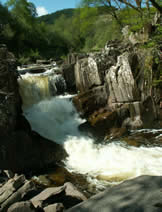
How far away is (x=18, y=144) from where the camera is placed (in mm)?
6801

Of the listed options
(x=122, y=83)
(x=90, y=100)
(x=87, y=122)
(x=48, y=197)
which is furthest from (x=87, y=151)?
(x=122, y=83)

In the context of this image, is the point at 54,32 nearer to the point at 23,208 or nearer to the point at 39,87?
the point at 39,87

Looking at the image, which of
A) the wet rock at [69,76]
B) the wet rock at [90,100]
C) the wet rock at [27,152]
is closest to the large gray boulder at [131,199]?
the wet rock at [27,152]

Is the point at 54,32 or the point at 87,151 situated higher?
the point at 54,32

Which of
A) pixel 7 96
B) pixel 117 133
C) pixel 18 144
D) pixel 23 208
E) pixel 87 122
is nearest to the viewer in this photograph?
pixel 23 208

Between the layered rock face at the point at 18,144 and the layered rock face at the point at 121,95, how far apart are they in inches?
118

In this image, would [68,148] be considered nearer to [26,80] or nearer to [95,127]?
[95,127]

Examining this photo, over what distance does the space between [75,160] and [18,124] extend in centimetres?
304

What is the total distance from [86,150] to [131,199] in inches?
240

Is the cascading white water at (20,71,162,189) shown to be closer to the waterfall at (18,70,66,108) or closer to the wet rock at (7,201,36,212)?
the waterfall at (18,70,66,108)

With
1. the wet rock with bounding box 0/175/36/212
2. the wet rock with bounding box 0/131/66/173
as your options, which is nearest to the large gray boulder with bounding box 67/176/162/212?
the wet rock with bounding box 0/175/36/212

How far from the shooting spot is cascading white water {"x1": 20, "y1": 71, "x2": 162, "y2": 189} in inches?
235

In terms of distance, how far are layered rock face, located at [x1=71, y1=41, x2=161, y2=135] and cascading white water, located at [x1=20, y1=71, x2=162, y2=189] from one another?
42.7 inches

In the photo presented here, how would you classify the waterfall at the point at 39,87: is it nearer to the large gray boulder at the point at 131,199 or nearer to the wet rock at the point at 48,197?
the wet rock at the point at 48,197
